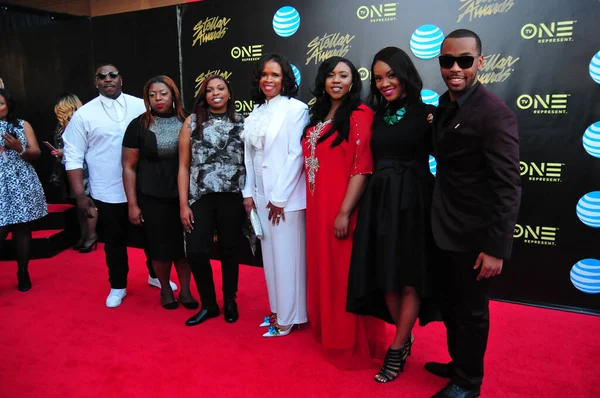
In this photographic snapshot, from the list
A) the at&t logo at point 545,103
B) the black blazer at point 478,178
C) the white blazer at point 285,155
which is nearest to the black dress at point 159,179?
the white blazer at point 285,155

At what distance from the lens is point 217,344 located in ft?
9.01

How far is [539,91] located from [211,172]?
7.54 feet

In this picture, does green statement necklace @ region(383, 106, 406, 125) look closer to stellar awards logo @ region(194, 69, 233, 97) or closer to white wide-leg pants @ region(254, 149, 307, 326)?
white wide-leg pants @ region(254, 149, 307, 326)

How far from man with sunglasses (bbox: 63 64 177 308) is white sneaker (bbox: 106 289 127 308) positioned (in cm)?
3

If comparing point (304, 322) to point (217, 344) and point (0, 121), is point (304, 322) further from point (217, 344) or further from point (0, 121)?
point (0, 121)

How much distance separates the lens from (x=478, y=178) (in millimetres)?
1836

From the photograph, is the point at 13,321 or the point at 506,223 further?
the point at 13,321

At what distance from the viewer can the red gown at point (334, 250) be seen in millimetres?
2373

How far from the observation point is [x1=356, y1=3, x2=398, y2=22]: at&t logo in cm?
342

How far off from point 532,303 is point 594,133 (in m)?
1.28

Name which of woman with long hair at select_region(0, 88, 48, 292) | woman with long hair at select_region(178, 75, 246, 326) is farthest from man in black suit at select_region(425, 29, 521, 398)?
woman with long hair at select_region(0, 88, 48, 292)

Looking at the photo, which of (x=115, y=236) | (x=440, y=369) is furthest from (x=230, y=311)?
(x=440, y=369)

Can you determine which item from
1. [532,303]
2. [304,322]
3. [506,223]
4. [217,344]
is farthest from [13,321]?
[532,303]

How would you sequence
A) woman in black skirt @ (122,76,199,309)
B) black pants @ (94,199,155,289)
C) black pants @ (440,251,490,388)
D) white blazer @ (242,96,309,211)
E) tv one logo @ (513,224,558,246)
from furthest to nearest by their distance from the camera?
black pants @ (94,199,155,289) < tv one logo @ (513,224,558,246) < woman in black skirt @ (122,76,199,309) < white blazer @ (242,96,309,211) < black pants @ (440,251,490,388)
